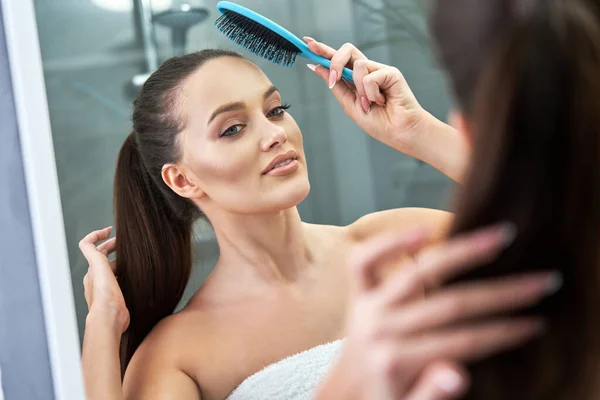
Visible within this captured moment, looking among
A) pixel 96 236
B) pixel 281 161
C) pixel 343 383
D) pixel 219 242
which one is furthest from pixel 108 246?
pixel 343 383

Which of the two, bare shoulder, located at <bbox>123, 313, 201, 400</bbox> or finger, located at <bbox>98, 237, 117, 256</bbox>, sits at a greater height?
finger, located at <bbox>98, 237, 117, 256</bbox>

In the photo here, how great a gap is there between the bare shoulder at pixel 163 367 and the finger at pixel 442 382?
439 millimetres

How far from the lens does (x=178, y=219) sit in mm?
780

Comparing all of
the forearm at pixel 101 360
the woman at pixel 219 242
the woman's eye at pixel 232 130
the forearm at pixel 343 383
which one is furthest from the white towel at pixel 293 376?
the forearm at pixel 343 383

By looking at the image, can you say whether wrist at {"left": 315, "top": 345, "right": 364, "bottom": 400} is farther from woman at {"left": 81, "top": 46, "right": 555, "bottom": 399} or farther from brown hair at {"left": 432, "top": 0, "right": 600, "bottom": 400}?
woman at {"left": 81, "top": 46, "right": 555, "bottom": 399}

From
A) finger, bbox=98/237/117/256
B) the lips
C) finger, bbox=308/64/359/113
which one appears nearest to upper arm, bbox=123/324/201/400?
finger, bbox=98/237/117/256

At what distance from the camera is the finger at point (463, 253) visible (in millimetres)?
278

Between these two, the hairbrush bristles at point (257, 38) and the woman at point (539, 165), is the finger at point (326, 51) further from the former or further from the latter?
the woman at point (539, 165)

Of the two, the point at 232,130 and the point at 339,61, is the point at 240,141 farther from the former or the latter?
the point at 339,61

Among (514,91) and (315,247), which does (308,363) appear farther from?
(514,91)

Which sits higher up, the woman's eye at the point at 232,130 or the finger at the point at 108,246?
the woman's eye at the point at 232,130

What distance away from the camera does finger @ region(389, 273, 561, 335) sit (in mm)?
280

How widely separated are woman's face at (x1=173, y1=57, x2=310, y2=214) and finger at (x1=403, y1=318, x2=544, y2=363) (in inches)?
15.3

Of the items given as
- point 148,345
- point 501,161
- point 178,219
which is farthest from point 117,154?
point 501,161
